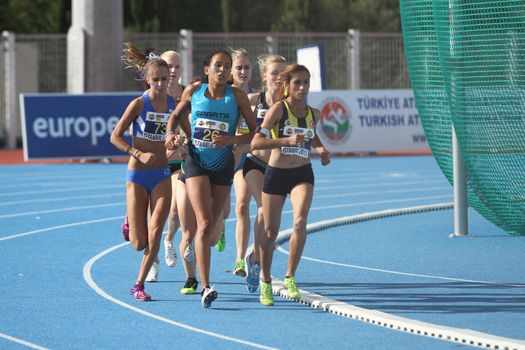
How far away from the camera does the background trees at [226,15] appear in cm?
4338

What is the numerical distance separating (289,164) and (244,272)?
164 cm

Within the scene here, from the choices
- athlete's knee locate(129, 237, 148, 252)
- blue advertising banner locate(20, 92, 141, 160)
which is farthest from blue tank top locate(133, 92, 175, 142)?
blue advertising banner locate(20, 92, 141, 160)

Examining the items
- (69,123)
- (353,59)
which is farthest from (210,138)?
(353,59)

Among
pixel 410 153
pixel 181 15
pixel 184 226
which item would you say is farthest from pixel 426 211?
pixel 181 15

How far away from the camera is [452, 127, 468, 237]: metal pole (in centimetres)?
1367

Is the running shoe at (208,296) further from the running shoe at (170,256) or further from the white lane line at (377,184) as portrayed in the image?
the white lane line at (377,184)

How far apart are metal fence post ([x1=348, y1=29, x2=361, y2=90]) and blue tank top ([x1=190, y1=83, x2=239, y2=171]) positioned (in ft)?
67.7

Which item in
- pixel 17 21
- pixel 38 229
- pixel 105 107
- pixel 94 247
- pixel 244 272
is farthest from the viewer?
pixel 17 21

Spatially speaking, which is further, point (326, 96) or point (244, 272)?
point (326, 96)

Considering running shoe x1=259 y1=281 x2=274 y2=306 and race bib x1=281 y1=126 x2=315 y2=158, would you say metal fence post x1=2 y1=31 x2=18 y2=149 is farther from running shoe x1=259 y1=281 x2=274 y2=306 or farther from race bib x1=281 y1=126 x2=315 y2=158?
running shoe x1=259 y1=281 x2=274 y2=306

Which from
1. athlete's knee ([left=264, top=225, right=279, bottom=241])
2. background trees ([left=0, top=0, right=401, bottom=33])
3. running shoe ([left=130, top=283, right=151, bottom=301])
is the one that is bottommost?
running shoe ([left=130, top=283, right=151, bottom=301])

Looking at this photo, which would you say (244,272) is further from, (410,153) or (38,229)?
(410,153)

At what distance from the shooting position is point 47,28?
146 feet

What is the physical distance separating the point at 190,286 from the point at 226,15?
39184mm
